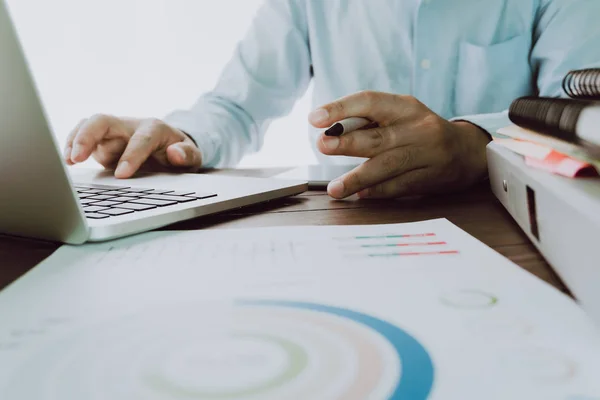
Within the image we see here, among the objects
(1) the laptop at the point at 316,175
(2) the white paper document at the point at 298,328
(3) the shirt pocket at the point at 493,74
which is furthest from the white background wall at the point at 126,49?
(2) the white paper document at the point at 298,328

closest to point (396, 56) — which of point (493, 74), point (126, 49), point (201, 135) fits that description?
point (493, 74)

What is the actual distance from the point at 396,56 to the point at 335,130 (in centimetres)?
65

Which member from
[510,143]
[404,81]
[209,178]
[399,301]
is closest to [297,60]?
[404,81]

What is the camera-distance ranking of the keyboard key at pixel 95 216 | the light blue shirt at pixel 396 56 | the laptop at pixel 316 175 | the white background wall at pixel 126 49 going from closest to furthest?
1. the keyboard key at pixel 95 216
2. the laptop at pixel 316 175
3. the light blue shirt at pixel 396 56
4. the white background wall at pixel 126 49

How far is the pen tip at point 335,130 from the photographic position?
1.56 feet

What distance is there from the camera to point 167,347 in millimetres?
191

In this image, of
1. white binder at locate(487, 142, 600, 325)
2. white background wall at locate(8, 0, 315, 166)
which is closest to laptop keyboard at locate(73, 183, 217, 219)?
white binder at locate(487, 142, 600, 325)

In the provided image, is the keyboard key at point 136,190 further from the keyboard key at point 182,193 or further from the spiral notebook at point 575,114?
the spiral notebook at point 575,114

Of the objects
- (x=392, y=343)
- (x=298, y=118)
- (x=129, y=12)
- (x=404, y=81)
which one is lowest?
(x=298, y=118)

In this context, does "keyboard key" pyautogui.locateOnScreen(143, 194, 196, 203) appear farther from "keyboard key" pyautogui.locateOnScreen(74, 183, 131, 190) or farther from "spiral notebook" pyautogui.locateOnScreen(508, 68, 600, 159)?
"spiral notebook" pyautogui.locateOnScreen(508, 68, 600, 159)

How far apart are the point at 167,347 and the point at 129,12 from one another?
164cm

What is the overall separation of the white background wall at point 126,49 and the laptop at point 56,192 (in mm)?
1135

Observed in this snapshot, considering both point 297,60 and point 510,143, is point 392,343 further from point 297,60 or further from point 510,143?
point 297,60

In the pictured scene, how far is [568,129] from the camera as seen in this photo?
10.2 inches
